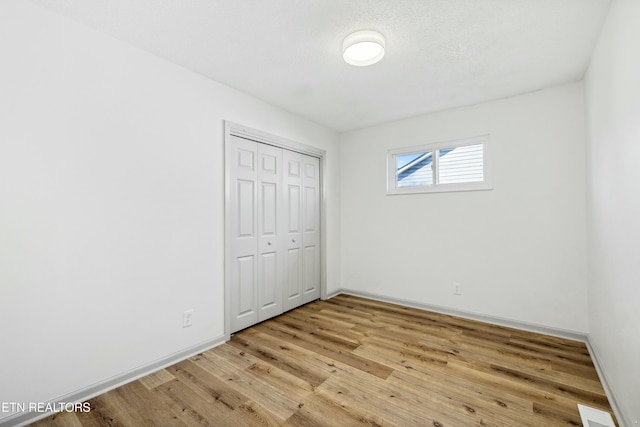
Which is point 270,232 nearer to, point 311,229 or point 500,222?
point 311,229

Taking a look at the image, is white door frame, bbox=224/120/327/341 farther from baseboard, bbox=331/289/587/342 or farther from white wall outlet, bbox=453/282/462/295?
white wall outlet, bbox=453/282/462/295

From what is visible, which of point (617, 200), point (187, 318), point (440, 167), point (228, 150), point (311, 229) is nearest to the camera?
point (617, 200)

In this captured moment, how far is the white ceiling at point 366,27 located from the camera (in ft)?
5.57

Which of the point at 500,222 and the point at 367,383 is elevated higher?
the point at 500,222

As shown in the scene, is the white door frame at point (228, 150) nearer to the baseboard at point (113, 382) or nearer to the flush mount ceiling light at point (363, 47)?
the baseboard at point (113, 382)

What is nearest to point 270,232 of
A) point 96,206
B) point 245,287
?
point 245,287

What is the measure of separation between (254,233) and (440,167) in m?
2.38

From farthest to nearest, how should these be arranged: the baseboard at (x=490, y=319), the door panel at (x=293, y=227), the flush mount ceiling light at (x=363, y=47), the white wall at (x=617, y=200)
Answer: the door panel at (x=293, y=227)
the baseboard at (x=490, y=319)
the flush mount ceiling light at (x=363, y=47)
the white wall at (x=617, y=200)

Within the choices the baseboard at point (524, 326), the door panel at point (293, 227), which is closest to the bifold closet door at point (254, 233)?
the door panel at point (293, 227)

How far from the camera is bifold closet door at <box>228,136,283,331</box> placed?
283 centimetres

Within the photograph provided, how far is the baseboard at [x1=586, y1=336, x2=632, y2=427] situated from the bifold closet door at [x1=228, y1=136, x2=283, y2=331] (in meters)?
2.80

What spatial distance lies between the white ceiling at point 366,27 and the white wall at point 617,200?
0.30m

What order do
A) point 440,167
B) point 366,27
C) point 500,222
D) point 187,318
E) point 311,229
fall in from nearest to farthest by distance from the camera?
1. point 366,27
2. point 187,318
3. point 500,222
4. point 440,167
5. point 311,229

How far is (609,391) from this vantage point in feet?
5.82
